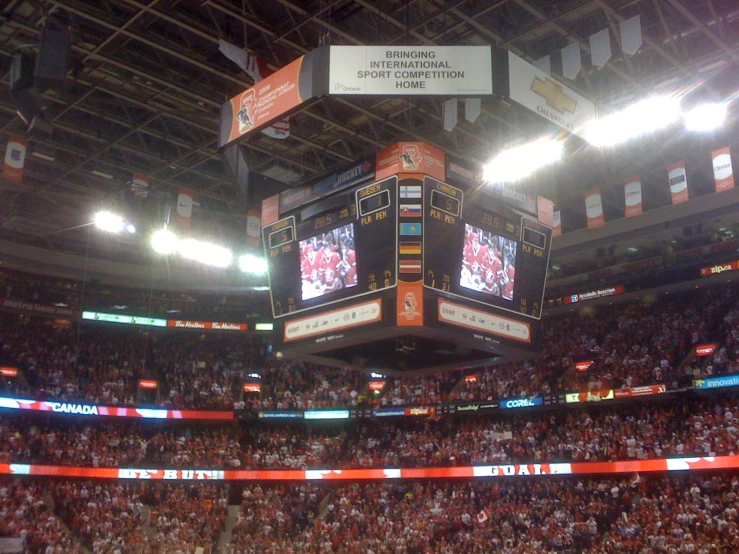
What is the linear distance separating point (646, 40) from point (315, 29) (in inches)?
254

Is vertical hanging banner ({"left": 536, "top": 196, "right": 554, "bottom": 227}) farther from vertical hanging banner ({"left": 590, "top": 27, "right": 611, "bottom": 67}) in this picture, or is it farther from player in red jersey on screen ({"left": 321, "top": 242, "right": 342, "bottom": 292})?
player in red jersey on screen ({"left": 321, "top": 242, "right": 342, "bottom": 292})

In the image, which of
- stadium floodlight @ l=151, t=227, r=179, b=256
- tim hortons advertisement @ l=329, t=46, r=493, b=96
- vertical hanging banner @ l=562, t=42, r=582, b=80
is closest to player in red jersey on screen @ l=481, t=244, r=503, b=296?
tim hortons advertisement @ l=329, t=46, r=493, b=96

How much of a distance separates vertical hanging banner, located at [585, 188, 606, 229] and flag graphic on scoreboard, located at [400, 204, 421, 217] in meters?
10.8

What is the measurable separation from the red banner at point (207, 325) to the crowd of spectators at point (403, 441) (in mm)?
4321

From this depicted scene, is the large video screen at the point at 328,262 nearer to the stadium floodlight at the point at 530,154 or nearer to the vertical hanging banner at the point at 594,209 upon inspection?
the stadium floodlight at the point at 530,154

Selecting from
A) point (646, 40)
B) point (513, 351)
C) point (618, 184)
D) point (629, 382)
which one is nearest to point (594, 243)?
point (618, 184)

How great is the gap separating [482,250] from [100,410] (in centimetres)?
1963

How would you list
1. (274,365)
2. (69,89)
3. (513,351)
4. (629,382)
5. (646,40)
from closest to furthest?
(513,351), (646,40), (69,89), (629,382), (274,365)

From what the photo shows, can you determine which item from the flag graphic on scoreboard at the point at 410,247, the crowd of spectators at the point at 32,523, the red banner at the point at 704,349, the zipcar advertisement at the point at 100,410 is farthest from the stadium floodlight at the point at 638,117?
the zipcar advertisement at the point at 100,410

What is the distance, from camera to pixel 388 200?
12.5 metres

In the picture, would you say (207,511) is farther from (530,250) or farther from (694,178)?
(694,178)

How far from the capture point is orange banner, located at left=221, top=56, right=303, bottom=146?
1105cm

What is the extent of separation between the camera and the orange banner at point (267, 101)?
1105cm

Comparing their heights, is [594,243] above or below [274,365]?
above
